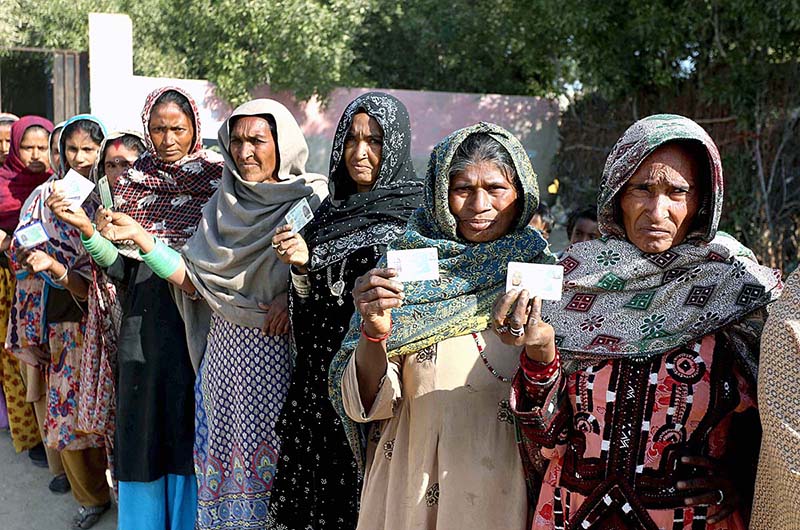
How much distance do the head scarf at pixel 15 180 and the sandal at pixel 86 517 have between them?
6.75 feet

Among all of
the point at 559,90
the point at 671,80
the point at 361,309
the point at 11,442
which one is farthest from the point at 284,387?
the point at 559,90

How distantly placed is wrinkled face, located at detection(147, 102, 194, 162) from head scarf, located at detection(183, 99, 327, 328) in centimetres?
36

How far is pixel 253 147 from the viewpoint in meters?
3.45

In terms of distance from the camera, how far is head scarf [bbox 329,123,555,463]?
7.73 feet

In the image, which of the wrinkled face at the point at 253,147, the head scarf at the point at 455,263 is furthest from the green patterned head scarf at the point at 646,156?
the wrinkled face at the point at 253,147

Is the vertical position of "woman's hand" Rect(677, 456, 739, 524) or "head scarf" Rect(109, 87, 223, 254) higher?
"head scarf" Rect(109, 87, 223, 254)

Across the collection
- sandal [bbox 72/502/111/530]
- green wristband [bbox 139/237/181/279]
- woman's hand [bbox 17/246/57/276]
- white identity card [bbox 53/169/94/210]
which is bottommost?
sandal [bbox 72/502/111/530]

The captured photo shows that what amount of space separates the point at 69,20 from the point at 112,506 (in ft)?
36.2

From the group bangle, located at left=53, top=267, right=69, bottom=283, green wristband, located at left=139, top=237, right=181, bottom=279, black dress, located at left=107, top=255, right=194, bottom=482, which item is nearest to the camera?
green wristband, located at left=139, top=237, right=181, bottom=279

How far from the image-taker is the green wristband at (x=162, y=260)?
11.4 feet

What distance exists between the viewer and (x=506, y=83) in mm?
16531

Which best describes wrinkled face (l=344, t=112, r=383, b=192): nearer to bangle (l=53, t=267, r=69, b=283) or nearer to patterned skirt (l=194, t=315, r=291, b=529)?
patterned skirt (l=194, t=315, r=291, b=529)

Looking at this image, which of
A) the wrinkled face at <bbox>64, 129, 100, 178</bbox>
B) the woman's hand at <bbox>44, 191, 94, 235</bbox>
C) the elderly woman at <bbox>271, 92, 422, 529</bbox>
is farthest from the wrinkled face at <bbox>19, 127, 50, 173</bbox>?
the elderly woman at <bbox>271, 92, 422, 529</bbox>

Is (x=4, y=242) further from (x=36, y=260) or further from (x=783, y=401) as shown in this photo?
(x=783, y=401)
